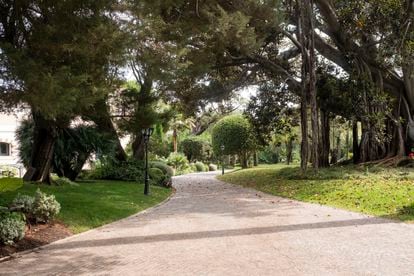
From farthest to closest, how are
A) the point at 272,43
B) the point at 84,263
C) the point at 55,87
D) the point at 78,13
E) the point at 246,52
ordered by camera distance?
the point at 272,43 → the point at 246,52 → the point at 78,13 → the point at 55,87 → the point at 84,263

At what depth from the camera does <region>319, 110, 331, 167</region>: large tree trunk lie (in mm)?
26234

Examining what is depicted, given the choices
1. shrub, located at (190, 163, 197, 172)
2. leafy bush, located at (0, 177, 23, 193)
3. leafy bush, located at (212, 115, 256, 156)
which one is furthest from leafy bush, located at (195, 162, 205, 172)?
leafy bush, located at (0, 177, 23, 193)

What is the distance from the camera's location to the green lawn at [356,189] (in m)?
12.9

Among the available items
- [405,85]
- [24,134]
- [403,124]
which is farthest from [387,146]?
[24,134]

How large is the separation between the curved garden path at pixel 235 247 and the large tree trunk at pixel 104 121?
170 inches

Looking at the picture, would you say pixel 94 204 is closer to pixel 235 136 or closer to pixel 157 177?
pixel 157 177

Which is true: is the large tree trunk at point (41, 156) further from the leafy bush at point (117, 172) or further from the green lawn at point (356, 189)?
the green lawn at point (356, 189)

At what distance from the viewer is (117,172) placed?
2486 centimetres

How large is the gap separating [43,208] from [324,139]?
19658 mm

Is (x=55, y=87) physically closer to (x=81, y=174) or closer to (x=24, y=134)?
(x=24, y=134)

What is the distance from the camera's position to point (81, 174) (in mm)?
Result: 25125

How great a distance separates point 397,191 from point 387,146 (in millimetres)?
9208

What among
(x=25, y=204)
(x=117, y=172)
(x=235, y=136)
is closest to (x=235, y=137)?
(x=235, y=136)

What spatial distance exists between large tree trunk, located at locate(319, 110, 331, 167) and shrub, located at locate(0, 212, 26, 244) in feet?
66.1
